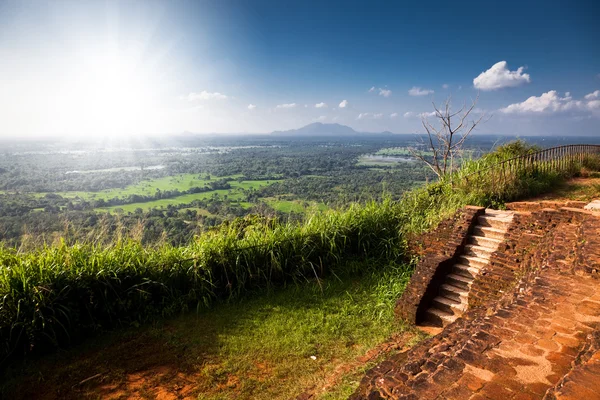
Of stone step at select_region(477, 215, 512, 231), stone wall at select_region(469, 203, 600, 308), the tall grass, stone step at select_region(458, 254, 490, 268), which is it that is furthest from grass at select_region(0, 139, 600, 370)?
stone wall at select_region(469, 203, 600, 308)

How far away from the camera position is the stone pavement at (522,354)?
6.92ft

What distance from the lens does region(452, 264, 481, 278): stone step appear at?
5574 millimetres

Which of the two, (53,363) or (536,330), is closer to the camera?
(536,330)

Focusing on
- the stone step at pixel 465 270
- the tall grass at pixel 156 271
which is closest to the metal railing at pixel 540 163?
the tall grass at pixel 156 271

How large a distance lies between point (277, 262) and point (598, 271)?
4428 millimetres

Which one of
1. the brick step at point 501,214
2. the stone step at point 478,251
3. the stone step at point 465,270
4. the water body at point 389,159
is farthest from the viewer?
the water body at point 389,159

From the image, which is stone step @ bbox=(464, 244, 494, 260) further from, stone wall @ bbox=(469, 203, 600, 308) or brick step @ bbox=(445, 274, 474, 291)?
brick step @ bbox=(445, 274, 474, 291)

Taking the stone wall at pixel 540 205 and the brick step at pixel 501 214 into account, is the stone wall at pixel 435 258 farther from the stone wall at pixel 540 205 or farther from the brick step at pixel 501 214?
the stone wall at pixel 540 205

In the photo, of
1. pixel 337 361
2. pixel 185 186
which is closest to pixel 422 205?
pixel 337 361

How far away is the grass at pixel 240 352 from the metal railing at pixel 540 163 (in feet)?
16.4

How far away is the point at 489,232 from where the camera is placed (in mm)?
6266

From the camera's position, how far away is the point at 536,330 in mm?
2750

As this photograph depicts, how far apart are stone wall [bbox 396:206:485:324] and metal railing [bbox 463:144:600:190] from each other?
8.53 feet

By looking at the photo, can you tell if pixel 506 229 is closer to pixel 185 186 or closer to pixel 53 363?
pixel 53 363
